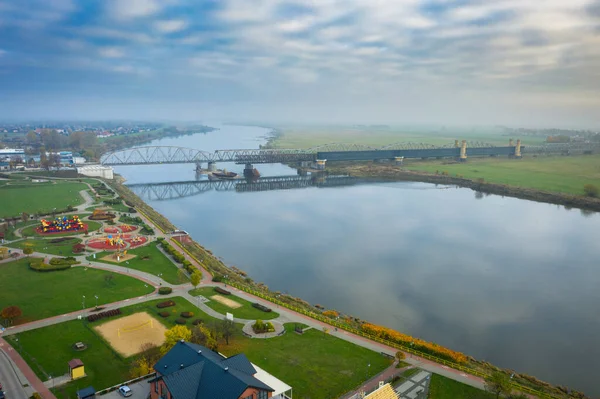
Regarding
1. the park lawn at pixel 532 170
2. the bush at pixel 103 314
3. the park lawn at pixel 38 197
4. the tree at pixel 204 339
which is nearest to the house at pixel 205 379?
the tree at pixel 204 339

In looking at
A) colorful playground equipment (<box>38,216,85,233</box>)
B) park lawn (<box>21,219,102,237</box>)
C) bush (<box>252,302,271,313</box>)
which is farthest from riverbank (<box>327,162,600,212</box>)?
colorful playground equipment (<box>38,216,85,233</box>)

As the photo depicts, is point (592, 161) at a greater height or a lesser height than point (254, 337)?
greater

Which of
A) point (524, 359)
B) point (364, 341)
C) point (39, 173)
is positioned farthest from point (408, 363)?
point (39, 173)

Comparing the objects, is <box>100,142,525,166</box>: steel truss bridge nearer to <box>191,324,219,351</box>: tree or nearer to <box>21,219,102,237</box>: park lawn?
<box>21,219,102,237</box>: park lawn

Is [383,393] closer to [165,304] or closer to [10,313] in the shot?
[165,304]

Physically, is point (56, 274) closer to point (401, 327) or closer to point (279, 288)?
point (279, 288)

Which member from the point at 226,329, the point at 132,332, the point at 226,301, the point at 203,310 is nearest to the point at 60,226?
the point at 226,301
